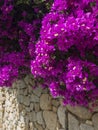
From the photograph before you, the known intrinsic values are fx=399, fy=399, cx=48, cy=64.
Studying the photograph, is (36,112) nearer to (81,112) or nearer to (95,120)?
(81,112)

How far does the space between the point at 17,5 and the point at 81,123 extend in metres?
1.46

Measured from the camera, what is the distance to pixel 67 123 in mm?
4273

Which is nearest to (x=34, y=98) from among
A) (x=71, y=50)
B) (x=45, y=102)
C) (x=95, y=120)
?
(x=45, y=102)

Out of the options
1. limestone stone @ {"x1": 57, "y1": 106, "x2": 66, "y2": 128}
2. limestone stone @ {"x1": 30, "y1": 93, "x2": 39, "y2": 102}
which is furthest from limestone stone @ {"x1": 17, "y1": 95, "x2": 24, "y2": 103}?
limestone stone @ {"x1": 57, "y1": 106, "x2": 66, "y2": 128}

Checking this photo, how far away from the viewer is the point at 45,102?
4.73 meters

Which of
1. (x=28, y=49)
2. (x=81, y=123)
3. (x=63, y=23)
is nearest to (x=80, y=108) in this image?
(x=81, y=123)

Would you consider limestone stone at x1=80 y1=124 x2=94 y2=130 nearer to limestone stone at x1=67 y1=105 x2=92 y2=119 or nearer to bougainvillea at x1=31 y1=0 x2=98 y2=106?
limestone stone at x1=67 y1=105 x2=92 y2=119

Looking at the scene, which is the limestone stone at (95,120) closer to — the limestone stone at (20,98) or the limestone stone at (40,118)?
the limestone stone at (40,118)

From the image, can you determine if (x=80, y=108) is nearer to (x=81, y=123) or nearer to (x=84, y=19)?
(x=81, y=123)

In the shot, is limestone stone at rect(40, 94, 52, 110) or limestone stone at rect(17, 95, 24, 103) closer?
limestone stone at rect(40, 94, 52, 110)

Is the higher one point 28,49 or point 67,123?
point 28,49

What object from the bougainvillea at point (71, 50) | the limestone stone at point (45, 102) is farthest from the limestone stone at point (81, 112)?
the limestone stone at point (45, 102)

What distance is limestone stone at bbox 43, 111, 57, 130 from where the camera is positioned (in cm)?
458

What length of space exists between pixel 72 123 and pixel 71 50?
113 centimetres
